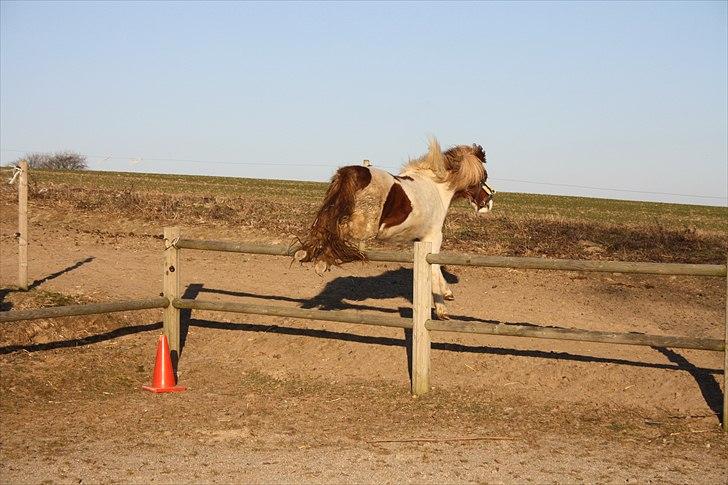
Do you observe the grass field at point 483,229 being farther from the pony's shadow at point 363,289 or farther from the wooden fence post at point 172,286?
the wooden fence post at point 172,286

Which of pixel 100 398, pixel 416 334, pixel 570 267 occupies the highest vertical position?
pixel 570 267

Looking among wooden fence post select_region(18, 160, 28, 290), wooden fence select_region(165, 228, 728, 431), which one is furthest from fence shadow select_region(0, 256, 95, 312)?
wooden fence select_region(165, 228, 728, 431)

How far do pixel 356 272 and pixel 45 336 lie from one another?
5029mm

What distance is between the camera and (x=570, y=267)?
7.62 m

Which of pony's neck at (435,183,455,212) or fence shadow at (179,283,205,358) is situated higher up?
pony's neck at (435,183,455,212)

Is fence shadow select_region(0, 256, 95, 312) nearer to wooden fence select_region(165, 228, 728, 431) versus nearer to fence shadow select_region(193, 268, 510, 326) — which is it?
fence shadow select_region(193, 268, 510, 326)

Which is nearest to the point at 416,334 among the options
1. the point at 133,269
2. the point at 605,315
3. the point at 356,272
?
the point at 605,315

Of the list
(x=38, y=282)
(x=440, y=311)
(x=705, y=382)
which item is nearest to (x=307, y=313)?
(x=440, y=311)

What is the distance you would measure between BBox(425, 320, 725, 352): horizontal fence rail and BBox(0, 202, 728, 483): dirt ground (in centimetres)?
67

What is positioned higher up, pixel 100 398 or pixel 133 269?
pixel 133 269

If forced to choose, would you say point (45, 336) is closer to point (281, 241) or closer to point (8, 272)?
point (8, 272)

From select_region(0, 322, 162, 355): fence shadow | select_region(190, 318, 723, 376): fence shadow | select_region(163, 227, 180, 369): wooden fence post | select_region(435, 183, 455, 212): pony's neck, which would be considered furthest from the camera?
select_region(435, 183, 455, 212): pony's neck

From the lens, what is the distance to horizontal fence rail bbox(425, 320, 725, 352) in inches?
280

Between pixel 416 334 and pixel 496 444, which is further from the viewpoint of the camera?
pixel 416 334
